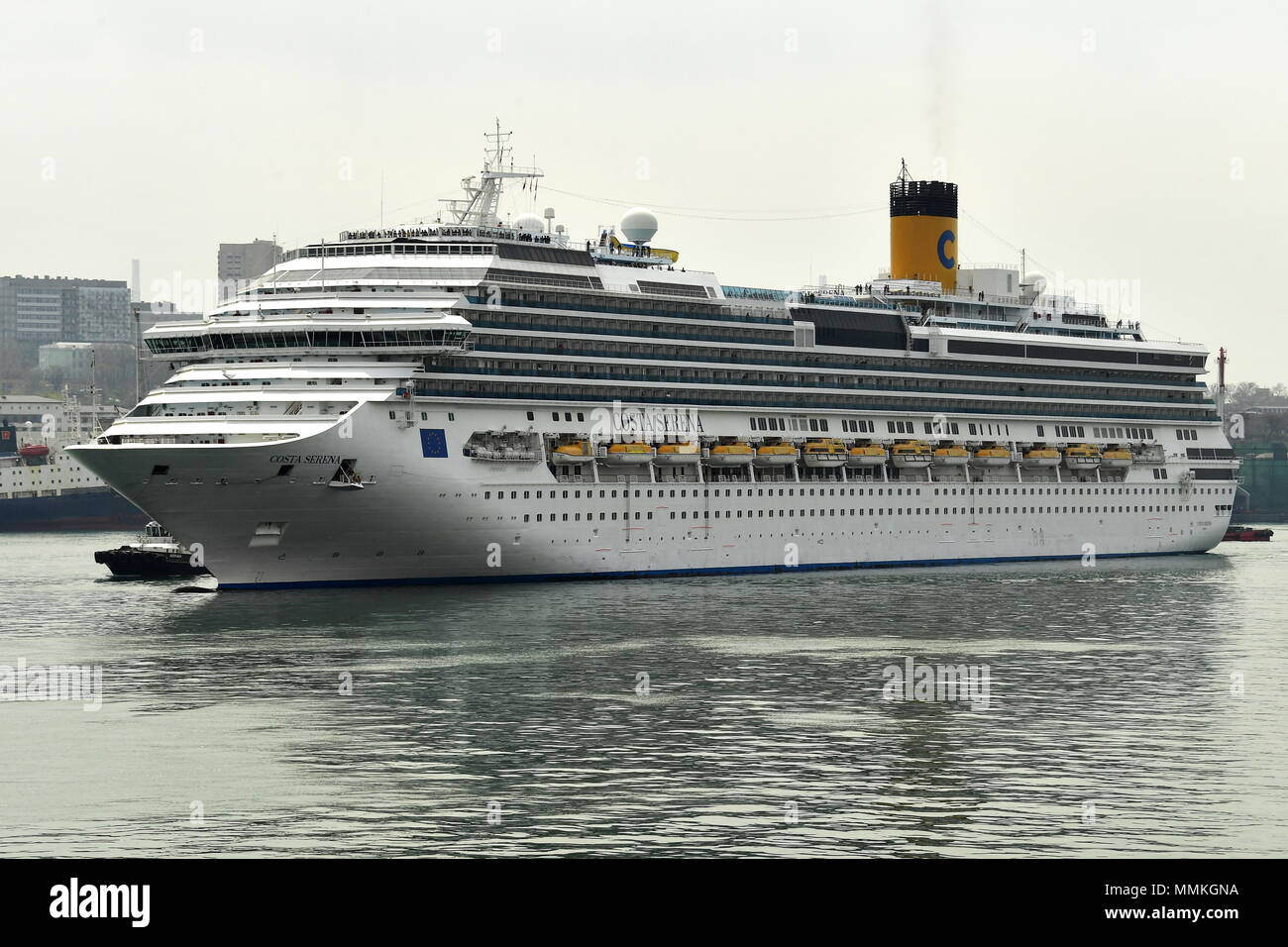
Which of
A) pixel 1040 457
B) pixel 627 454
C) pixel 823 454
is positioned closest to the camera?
pixel 627 454

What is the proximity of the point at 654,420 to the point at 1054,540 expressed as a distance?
29.7 m

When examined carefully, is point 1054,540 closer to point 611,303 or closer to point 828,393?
point 828,393

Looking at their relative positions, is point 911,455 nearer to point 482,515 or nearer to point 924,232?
point 924,232

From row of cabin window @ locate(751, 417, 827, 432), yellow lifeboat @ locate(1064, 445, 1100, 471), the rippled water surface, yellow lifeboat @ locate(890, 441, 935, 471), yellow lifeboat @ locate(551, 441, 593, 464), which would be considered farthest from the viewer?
yellow lifeboat @ locate(1064, 445, 1100, 471)

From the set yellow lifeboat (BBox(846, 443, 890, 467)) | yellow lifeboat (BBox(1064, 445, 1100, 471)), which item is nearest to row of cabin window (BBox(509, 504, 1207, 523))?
yellow lifeboat (BBox(846, 443, 890, 467))

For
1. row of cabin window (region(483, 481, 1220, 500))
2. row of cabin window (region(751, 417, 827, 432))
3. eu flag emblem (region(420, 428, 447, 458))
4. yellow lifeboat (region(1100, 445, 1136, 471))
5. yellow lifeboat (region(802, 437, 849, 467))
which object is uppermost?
row of cabin window (region(751, 417, 827, 432))

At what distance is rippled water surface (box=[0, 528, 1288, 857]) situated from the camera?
2547 centimetres

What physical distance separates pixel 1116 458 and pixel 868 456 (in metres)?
21.6

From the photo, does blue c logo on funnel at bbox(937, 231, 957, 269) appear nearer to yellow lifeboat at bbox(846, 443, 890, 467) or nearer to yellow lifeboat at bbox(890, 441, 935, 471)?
yellow lifeboat at bbox(890, 441, 935, 471)

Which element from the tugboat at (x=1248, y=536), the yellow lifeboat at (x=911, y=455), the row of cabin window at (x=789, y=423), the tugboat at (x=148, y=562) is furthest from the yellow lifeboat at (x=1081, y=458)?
the tugboat at (x=148, y=562)

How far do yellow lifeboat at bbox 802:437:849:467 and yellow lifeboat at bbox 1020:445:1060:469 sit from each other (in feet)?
52.0

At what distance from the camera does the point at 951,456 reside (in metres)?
91.6

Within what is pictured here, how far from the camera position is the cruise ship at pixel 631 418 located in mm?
65188

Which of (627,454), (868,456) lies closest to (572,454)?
(627,454)
